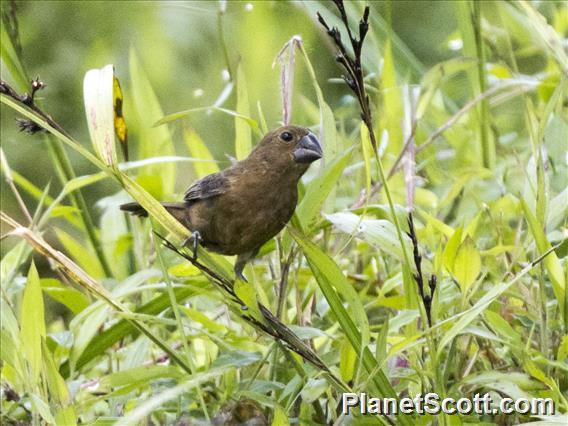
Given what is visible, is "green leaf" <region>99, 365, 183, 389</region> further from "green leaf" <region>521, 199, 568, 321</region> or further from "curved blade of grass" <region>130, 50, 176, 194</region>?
"curved blade of grass" <region>130, 50, 176, 194</region>

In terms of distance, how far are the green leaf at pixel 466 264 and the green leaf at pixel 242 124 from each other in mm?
719

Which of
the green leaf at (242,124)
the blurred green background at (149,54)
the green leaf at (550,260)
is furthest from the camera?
the blurred green background at (149,54)

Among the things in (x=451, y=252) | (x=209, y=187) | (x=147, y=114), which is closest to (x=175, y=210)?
(x=209, y=187)

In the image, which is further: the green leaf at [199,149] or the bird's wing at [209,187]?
the green leaf at [199,149]

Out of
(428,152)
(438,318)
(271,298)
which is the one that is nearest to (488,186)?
(428,152)

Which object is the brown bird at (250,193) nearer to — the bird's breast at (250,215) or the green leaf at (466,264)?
the bird's breast at (250,215)

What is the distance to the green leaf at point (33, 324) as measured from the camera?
223 centimetres

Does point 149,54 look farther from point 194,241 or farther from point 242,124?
point 194,241

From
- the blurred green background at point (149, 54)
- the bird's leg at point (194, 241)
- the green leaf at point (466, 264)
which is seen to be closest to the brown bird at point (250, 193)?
the bird's leg at point (194, 241)

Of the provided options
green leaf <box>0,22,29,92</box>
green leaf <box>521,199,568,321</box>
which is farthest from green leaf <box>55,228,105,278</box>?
green leaf <box>521,199,568,321</box>

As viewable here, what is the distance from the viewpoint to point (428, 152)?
3557 mm

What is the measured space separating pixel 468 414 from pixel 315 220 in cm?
58

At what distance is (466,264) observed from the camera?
2.08 m

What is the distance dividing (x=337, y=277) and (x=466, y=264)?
0.25m
